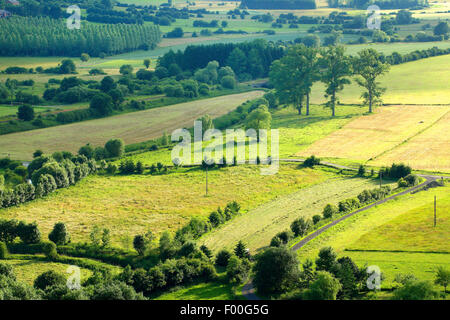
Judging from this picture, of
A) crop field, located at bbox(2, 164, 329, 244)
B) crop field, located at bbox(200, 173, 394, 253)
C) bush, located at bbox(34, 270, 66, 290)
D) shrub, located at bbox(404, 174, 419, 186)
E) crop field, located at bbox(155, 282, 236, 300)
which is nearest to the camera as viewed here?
crop field, located at bbox(155, 282, 236, 300)

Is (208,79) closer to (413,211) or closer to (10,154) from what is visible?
(10,154)

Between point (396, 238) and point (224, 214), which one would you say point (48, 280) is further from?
point (396, 238)

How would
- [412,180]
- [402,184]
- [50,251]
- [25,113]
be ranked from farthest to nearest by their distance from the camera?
[25,113], [412,180], [402,184], [50,251]

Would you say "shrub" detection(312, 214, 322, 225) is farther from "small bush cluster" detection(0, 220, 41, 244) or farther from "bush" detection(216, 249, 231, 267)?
"small bush cluster" detection(0, 220, 41, 244)

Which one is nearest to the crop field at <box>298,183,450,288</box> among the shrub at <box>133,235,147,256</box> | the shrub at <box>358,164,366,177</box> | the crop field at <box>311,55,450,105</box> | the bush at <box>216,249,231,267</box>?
the bush at <box>216,249,231,267</box>

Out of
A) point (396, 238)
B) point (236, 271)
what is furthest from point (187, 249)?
point (396, 238)
